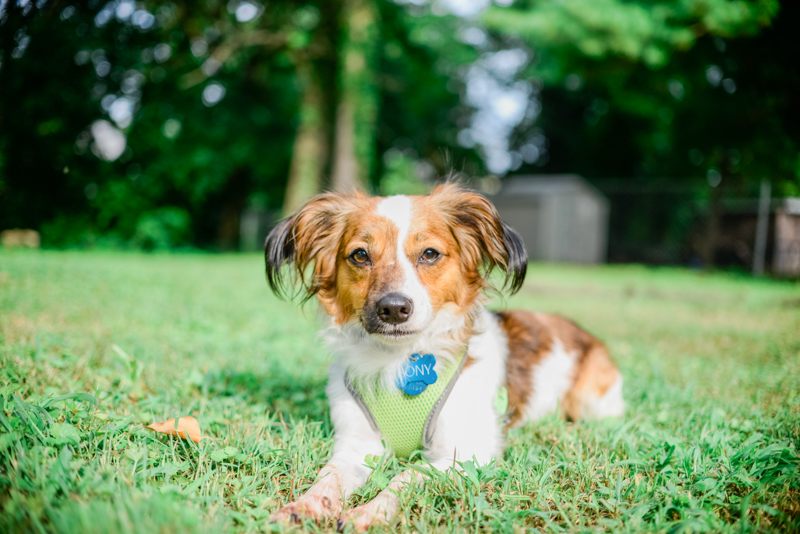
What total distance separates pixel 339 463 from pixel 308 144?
45.9ft

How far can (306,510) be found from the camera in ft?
5.71

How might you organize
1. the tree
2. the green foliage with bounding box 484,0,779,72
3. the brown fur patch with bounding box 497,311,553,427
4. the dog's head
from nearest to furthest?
the dog's head
the brown fur patch with bounding box 497,311,553,427
the green foliage with bounding box 484,0,779,72
the tree

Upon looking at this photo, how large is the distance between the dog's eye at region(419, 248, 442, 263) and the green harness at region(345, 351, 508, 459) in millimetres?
541

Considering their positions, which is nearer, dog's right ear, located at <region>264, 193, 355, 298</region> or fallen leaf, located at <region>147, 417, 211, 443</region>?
fallen leaf, located at <region>147, 417, 211, 443</region>

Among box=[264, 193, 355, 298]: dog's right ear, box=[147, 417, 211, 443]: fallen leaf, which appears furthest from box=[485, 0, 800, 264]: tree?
box=[147, 417, 211, 443]: fallen leaf

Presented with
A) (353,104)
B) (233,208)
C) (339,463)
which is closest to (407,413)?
(339,463)

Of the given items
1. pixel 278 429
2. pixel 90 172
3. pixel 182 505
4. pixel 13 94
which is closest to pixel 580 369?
pixel 278 429

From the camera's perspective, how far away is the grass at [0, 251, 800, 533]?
5.43 ft

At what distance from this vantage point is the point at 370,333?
226 cm

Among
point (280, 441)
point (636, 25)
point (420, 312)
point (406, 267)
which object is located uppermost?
point (636, 25)

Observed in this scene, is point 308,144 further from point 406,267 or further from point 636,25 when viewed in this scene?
point 406,267

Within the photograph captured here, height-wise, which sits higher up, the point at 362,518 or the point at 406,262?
the point at 406,262

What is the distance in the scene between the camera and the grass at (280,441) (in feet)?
5.43

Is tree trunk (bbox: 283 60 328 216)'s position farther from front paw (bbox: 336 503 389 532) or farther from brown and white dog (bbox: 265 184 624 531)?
front paw (bbox: 336 503 389 532)
